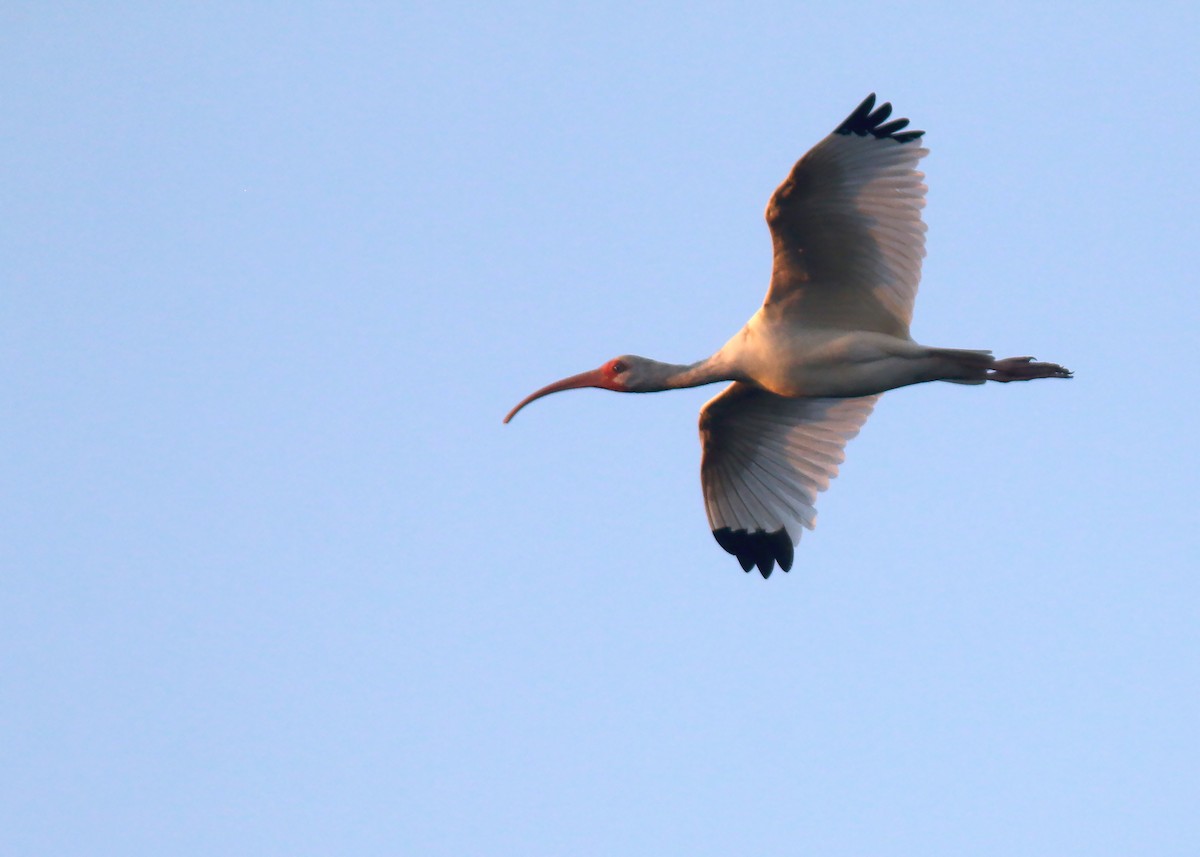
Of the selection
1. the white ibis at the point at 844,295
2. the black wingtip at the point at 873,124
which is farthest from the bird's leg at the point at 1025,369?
the black wingtip at the point at 873,124

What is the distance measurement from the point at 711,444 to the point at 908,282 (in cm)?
322

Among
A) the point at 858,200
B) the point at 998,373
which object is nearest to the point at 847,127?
the point at 858,200

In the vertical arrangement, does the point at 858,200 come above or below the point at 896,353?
above

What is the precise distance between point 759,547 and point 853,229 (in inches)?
162

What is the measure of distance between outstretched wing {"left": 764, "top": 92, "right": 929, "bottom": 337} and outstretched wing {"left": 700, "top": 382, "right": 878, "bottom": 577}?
6.58 ft

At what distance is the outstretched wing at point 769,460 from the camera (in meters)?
16.5

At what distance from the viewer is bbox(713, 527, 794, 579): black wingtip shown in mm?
16625

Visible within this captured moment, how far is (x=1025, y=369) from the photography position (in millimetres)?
14070

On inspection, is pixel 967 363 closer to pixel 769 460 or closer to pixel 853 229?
pixel 853 229

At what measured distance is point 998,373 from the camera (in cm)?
1411

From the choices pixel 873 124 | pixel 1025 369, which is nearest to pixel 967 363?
pixel 1025 369

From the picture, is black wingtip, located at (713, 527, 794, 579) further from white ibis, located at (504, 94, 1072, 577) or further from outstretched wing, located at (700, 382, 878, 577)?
white ibis, located at (504, 94, 1072, 577)

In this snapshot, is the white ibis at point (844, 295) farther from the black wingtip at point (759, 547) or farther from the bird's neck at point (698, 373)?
the black wingtip at point (759, 547)

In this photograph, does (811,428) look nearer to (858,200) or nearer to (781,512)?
(781,512)
